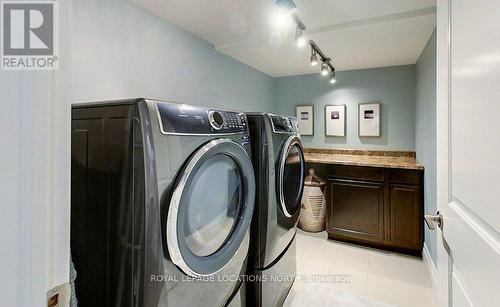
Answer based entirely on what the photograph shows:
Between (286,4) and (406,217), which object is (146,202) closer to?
(286,4)

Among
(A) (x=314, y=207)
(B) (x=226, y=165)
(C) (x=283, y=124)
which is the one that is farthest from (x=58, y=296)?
(A) (x=314, y=207)

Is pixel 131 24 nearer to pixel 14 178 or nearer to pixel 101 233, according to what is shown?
pixel 101 233

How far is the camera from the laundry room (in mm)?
406

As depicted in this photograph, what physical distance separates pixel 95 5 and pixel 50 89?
1469mm

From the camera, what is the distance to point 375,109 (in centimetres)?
334

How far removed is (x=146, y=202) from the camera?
0.78m

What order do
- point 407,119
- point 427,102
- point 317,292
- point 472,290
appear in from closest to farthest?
point 472,290 < point 317,292 < point 427,102 < point 407,119

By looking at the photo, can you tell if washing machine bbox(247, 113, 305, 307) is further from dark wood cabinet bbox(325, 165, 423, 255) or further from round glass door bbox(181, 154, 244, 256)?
dark wood cabinet bbox(325, 165, 423, 255)

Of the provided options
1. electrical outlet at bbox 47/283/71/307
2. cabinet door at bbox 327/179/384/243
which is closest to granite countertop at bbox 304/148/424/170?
cabinet door at bbox 327/179/384/243

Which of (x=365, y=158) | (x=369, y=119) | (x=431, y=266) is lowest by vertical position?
(x=431, y=266)

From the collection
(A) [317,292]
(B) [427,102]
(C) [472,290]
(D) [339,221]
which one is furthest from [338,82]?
(C) [472,290]

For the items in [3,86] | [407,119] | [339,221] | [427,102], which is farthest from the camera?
[407,119]

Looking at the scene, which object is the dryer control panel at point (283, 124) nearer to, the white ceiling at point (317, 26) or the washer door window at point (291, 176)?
the washer door window at point (291, 176)

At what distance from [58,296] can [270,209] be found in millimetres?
1127
